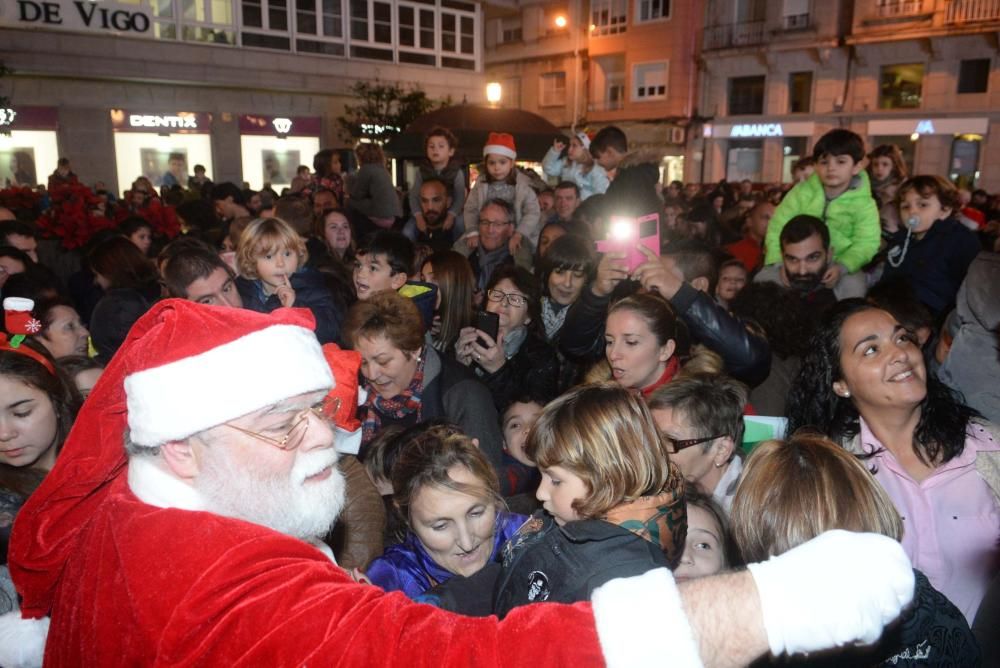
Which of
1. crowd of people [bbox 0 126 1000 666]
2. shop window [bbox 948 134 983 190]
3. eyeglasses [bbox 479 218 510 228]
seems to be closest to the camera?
crowd of people [bbox 0 126 1000 666]

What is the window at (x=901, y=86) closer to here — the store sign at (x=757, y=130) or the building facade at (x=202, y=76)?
the store sign at (x=757, y=130)

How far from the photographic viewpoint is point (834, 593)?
99cm

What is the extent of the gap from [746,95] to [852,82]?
12.9ft

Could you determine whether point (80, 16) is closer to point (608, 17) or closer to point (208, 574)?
point (608, 17)

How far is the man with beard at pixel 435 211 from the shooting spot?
6.72 meters

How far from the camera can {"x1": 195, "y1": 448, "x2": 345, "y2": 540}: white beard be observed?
56.6 inches

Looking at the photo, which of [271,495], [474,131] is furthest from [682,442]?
[474,131]

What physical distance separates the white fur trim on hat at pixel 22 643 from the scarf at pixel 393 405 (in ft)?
5.85

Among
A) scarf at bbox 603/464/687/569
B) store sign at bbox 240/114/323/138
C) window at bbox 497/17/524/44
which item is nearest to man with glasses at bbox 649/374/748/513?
scarf at bbox 603/464/687/569

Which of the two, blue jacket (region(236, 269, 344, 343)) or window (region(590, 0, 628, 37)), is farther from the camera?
window (region(590, 0, 628, 37))

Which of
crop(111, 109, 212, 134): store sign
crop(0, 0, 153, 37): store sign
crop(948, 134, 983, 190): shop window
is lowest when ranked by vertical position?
crop(948, 134, 983, 190): shop window

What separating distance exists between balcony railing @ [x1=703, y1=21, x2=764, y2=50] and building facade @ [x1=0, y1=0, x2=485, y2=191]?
402 inches

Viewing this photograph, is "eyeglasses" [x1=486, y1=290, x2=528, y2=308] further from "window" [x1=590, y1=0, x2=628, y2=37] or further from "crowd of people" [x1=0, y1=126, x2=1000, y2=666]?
"window" [x1=590, y1=0, x2=628, y2=37]

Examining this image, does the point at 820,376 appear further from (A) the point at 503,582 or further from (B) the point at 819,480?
(A) the point at 503,582
